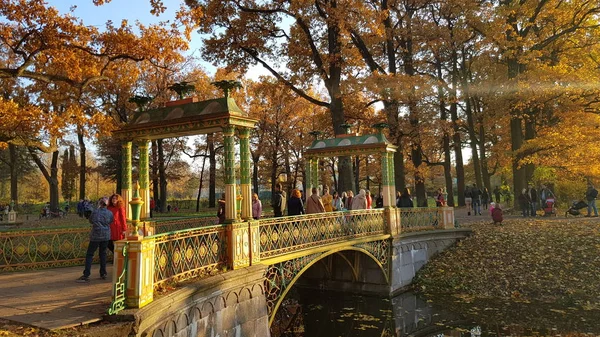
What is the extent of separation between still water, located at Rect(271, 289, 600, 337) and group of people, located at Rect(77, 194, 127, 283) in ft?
16.6

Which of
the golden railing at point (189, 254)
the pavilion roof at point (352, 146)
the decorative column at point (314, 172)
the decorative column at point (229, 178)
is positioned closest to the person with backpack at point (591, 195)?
the pavilion roof at point (352, 146)

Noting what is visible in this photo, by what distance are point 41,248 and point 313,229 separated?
5.79 meters

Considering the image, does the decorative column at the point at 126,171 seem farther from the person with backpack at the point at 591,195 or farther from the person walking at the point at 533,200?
the person with backpack at the point at 591,195

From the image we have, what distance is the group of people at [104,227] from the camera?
7180 mm

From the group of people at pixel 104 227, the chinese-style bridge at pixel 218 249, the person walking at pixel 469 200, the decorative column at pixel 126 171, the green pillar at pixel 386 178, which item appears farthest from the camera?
the person walking at pixel 469 200

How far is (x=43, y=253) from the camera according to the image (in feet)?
29.1

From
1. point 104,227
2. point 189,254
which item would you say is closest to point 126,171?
point 104,227

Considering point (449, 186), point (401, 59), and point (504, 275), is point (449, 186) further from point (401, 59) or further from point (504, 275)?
point (504, 275)

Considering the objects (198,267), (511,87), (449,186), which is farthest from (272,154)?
(198,267)

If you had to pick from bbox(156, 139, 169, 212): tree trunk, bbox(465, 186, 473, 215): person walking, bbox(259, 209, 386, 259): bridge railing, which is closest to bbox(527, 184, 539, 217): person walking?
bbox(465, 186, 473, 215): person walking

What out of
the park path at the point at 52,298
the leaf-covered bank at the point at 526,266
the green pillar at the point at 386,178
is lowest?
the leaf-covered bank at the point at 526,266

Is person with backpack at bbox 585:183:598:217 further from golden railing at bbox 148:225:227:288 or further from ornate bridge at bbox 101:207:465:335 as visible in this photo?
golden railing at bbox 148:225:227:288

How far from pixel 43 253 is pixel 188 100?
460cm

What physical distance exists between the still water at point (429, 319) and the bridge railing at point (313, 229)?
7.69 feet
